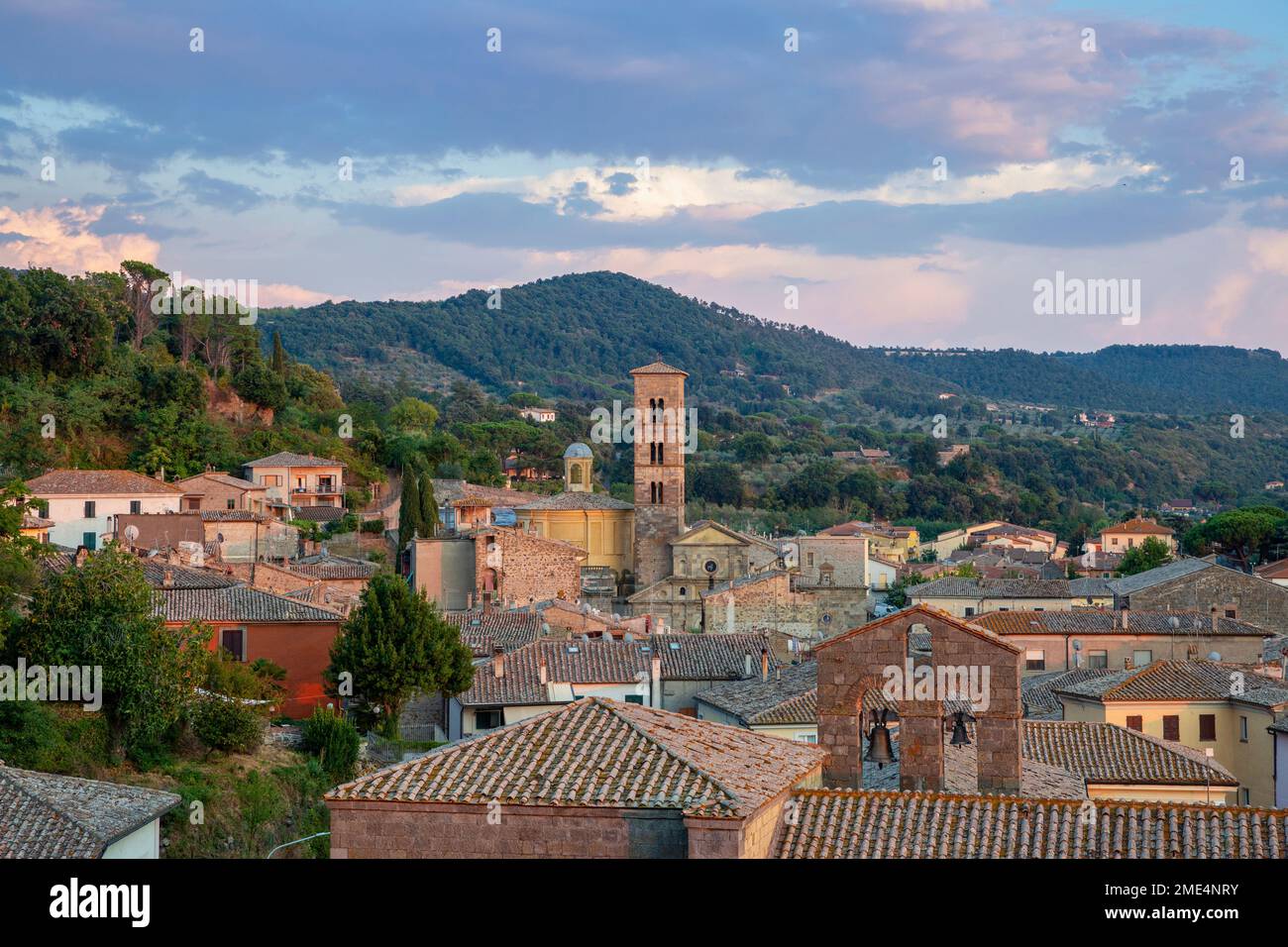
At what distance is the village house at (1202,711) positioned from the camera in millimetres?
25625

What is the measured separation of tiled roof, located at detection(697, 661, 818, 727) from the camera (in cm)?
2395

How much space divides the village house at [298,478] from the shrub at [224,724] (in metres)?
32.1

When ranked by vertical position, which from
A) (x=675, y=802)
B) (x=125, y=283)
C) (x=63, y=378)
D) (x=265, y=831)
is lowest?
(x=265, y=831)

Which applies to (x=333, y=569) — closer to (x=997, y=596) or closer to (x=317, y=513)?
(x=317, y=513)

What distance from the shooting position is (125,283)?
6169 centimetres

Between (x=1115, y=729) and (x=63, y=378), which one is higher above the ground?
(x=63, y=378)

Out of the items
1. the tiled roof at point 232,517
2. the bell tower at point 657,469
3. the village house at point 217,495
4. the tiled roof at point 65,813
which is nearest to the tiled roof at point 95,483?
the village house at point 217,495

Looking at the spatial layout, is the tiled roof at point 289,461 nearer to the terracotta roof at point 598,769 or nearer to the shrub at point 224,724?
the shrub at point 224,724

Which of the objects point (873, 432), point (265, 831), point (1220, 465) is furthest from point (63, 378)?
point (1220, 465)

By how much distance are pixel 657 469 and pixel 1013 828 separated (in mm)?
46978

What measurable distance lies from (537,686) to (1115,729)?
424 inches

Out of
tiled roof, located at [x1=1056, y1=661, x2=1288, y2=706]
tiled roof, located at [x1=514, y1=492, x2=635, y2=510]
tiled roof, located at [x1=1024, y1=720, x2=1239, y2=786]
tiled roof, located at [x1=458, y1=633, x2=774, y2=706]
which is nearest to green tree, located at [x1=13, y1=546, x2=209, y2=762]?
tiled roof, located at [x1=458, y1=633, x2=774, y2=706]
